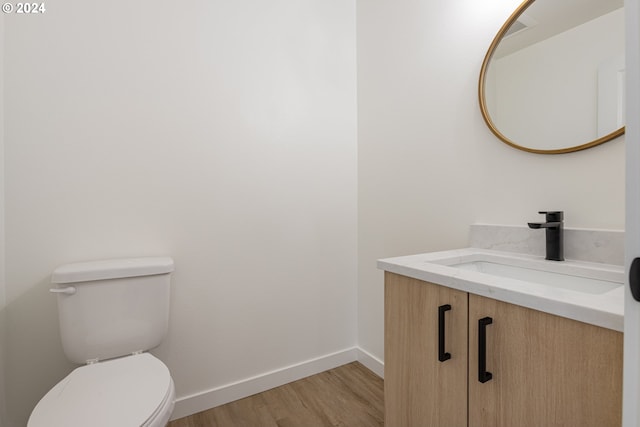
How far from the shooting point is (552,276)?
1081 mm

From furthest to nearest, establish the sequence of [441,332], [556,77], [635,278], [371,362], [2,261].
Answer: [371,362], [2,261], [556,77], [441,332], [635,278]

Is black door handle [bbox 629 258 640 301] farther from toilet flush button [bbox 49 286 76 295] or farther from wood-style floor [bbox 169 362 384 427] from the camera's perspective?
toilet flush button [bbox 49 286 76 295]

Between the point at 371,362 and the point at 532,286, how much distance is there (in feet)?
4.82

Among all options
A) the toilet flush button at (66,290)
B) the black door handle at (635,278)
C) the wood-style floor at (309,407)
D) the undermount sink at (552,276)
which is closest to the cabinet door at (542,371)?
the black door handle at (635,278)

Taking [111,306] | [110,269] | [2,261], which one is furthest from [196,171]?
[2,261]

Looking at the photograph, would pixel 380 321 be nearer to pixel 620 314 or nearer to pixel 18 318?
pixel 620 314

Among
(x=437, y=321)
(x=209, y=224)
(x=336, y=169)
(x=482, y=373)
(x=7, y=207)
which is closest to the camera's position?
(x=482, y=373)

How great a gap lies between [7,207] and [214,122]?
92 centimetres

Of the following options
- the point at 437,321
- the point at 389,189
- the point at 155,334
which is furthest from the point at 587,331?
the point at 155,334

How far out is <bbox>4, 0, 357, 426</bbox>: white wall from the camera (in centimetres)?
136

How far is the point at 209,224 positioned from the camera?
1.70m

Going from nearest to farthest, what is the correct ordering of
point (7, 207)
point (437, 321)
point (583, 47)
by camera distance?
point (437, 321), point (583, 47), point (7, 207)

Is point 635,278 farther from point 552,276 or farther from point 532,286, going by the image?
point 552,276

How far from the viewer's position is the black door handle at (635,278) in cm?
42
